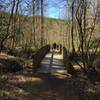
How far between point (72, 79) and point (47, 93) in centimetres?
404

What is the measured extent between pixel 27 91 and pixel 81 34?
803cm

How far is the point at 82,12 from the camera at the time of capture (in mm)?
21359

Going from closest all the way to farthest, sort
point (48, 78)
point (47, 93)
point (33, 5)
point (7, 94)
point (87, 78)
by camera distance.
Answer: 1. point (7, 94)
2. point (47, 93)
3. point (48, 78)
4. point (87, 78)
5. point (33, 5)

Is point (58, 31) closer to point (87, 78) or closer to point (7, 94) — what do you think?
point (87, 78)

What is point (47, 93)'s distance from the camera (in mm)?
14172

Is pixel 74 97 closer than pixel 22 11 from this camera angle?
Yes

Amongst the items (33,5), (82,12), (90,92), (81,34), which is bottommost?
(90,92)

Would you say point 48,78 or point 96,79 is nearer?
point 48,78

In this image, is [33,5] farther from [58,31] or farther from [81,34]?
[58,31]

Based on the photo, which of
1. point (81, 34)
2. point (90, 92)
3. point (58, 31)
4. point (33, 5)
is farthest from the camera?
point (58, 31)

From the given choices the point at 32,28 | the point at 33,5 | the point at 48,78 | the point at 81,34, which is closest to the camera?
the point at 48,78

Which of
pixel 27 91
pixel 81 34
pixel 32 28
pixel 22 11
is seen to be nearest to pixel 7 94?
pixel 27 91

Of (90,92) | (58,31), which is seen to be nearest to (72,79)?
(90,92)

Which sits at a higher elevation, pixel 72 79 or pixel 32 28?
pixel 32 28
